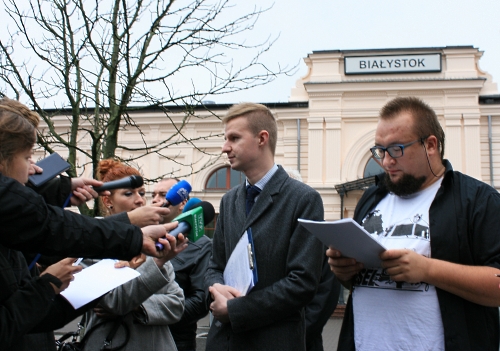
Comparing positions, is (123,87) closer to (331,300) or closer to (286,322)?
(331,300)

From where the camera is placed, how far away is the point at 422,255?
2.18m

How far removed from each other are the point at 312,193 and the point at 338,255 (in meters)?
0.56

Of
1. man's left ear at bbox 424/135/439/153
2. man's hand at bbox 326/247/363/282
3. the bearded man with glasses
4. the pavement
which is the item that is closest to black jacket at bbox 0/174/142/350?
man's hand at bbox 326/247/363/282

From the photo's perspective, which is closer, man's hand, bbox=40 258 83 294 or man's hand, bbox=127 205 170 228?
man's hand, bbox=40 258 83 294

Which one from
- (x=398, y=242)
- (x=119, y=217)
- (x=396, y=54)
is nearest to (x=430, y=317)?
(x=398, y=242)

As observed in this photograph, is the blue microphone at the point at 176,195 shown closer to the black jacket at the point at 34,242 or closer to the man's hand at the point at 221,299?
the black jacket at the point at 34,242

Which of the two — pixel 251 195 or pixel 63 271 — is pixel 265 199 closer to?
pixel 251 195

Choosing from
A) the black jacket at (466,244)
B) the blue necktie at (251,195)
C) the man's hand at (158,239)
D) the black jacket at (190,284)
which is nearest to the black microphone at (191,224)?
the man's hand at (158,239)

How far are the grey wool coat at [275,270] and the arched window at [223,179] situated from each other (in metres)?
18.8

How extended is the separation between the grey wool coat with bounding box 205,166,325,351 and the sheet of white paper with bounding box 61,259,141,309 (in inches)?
22.1

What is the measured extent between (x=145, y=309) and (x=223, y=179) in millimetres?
18995

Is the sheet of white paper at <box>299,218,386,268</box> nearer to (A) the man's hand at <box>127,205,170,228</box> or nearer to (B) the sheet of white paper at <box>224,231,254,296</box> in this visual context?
(B) the sheet of white paper at <box>224,231,254,296</box>

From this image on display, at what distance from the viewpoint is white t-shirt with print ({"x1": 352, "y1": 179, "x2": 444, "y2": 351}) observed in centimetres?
219

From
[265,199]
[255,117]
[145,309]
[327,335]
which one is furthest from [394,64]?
[145,309]
